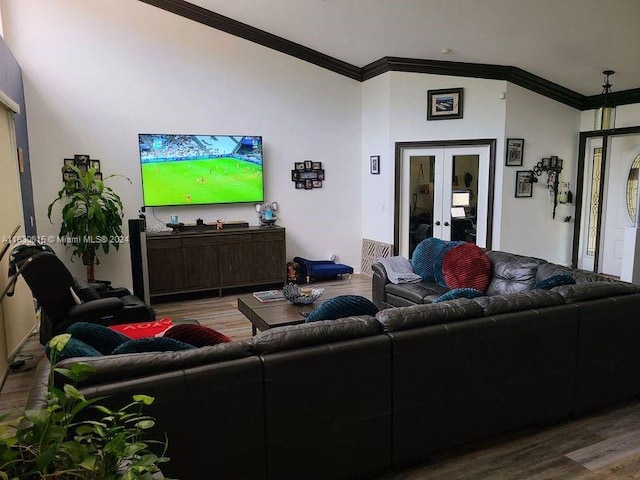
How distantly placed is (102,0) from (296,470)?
19.4 ft

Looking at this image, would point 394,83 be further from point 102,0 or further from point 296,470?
point 296,470

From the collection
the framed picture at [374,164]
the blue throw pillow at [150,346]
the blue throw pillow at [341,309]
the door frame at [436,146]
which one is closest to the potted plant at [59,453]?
the blue throw pillow at [150,346]

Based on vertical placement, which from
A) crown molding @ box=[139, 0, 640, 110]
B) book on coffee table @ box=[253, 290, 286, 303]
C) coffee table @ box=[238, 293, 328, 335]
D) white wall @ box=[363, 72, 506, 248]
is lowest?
coffee table @ box=[238, 293, 328, 335]

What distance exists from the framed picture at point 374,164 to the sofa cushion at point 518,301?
4.31 m

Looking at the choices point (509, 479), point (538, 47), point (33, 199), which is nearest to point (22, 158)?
point (33, 199)

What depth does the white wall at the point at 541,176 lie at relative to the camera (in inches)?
257

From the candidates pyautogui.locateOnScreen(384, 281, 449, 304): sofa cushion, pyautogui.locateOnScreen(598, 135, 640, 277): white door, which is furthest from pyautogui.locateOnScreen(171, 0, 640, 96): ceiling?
pyautogui.locateOnScreen(384, 281, 449, 304): sofa cushion

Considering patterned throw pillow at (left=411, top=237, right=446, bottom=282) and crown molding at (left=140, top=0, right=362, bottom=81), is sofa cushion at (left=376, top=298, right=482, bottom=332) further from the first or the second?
crown molding at (left=140, top=0, right=362, bottom=81)

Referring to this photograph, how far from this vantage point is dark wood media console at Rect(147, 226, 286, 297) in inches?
226

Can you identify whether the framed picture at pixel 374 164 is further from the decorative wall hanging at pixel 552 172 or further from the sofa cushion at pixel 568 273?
the sofa cushion at pixel 568 273

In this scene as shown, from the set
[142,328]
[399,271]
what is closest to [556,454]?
[399,271]

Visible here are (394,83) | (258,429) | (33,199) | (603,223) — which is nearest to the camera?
(258,429)

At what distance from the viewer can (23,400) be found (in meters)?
3.30

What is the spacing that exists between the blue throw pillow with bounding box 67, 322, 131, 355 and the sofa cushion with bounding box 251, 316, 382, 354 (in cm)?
69
